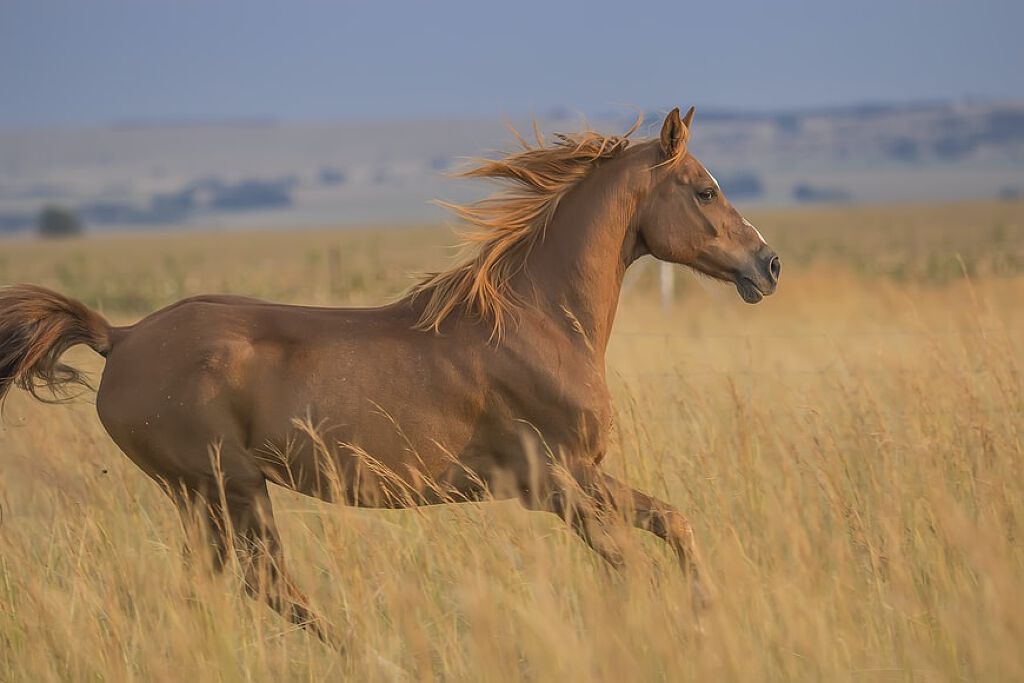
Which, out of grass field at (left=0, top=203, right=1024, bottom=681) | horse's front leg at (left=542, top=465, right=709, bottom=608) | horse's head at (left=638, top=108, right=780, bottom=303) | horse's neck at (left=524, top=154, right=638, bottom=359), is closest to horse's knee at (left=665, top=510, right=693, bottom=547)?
horse's front leg at (left=542, top=465, right=709, bottom=608)

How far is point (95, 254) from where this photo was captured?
2313 inches

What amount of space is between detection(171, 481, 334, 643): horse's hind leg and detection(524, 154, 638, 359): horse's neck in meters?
1.42

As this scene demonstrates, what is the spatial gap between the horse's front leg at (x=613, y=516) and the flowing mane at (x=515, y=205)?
86cm

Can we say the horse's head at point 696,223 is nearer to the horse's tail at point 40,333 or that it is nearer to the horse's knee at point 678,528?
the horse's knee at point 678,528

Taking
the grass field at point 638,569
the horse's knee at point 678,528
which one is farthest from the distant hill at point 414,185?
the horse's knee at point 678,528

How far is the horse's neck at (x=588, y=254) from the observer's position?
218 inches

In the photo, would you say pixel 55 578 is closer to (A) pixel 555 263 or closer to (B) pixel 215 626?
(B) pixel 215 626

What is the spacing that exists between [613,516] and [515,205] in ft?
4.71

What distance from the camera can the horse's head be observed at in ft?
18.3

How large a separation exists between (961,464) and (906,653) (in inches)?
75.0

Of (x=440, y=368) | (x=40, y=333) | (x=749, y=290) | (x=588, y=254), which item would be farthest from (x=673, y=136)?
(x=40, y=333)

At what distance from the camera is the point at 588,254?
18.3 ft

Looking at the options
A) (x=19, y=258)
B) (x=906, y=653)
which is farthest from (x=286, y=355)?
(x=19, y=258)

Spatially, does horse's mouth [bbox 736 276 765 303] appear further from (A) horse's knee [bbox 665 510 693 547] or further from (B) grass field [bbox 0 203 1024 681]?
(A) horse's knee [bbox 665 510 693 547]
